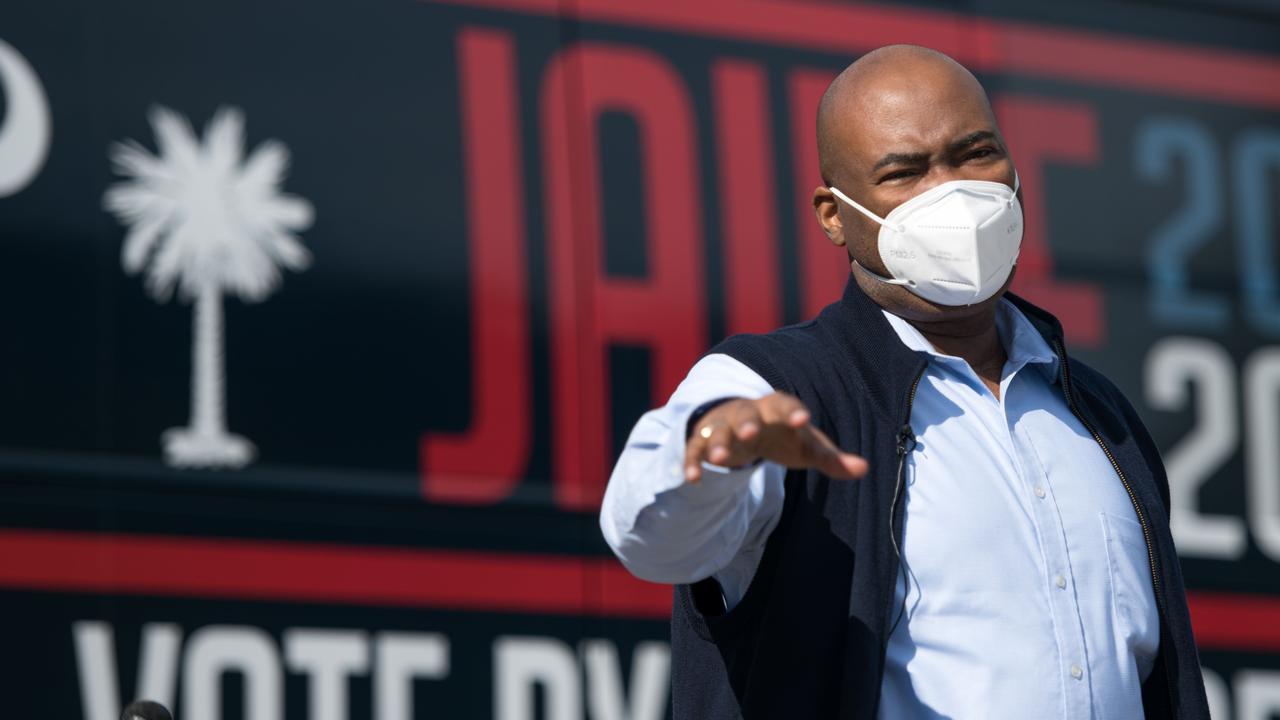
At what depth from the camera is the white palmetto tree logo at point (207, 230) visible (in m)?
3.89

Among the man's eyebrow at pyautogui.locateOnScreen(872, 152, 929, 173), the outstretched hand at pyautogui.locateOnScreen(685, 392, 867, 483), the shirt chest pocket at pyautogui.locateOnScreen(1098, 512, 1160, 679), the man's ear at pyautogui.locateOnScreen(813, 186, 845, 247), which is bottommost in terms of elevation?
the shirt chest pocket at pyautogui.locateOnScreen(1098, 512, 1160, 679)

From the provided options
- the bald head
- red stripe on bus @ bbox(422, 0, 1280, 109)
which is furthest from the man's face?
red stripe on bus @ bbox(422, 0, 1280, 109)

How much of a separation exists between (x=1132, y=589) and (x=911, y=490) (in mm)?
284

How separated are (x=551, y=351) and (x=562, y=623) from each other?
0.58m

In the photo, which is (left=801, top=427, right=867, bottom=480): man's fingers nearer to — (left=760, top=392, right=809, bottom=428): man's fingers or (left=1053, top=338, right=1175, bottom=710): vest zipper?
(left=760, top=392, right=809, bottom=428): man's fingers

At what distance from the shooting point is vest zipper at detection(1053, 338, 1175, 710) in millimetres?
2160

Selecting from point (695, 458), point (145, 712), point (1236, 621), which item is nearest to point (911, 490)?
point (695, 458)

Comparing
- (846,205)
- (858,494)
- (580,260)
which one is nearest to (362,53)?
(580,260)

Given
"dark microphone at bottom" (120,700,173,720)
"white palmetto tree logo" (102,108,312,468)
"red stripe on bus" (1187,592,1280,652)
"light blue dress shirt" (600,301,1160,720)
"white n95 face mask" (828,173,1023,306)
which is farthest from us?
"red stripe on bus" (1187,592,1280,652)

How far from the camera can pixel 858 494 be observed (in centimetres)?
201

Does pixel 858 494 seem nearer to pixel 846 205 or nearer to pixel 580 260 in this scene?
pixel 846 205

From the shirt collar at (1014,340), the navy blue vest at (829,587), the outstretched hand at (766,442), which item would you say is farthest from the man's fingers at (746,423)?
the shirt collar at (1014,340)

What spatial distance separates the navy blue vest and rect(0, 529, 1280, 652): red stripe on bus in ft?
6.47

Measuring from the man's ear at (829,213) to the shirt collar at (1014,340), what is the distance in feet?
0.45
